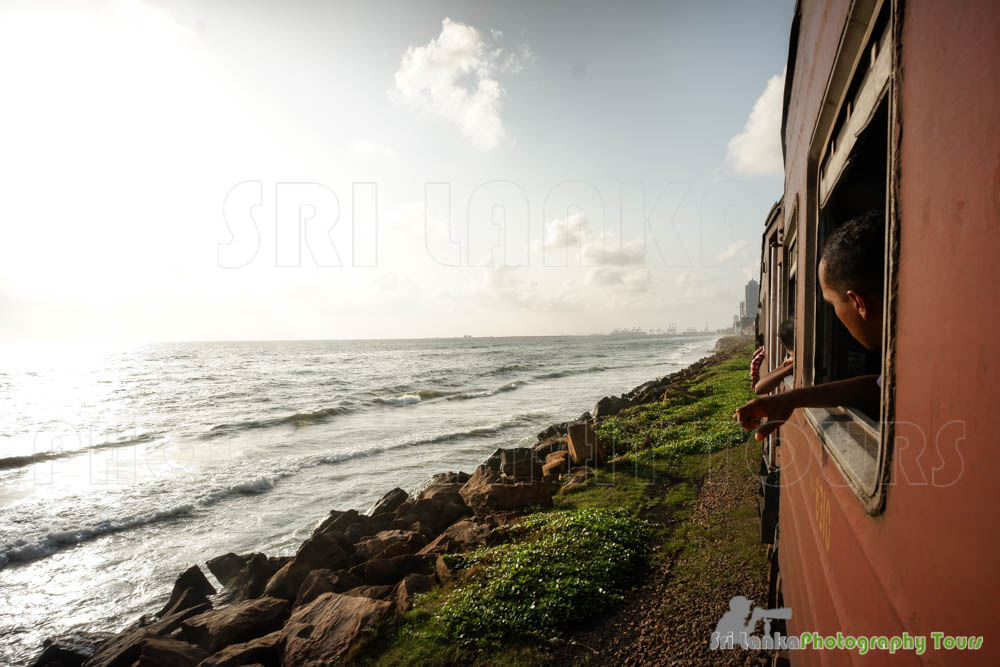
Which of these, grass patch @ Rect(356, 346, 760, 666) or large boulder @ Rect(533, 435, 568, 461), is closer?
grass patch @ Rect(356, 346, 760, 666)

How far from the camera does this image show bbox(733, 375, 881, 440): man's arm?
5.13ft

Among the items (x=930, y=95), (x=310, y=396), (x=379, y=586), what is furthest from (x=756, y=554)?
(x=310, y=396)

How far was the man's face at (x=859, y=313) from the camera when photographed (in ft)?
4.47

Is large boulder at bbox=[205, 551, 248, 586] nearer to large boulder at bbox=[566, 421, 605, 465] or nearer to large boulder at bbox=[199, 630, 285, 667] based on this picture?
large boulder at bbox=[199, 630, 285, 667]

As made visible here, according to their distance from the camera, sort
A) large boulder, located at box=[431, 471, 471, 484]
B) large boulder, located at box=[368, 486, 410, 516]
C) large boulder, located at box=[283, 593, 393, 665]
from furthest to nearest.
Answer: large boulder, located at box=[431, 471, 471, 484]
large boulder, located at box=[368, 486, 410, 516]
large boulder, located at box=[283, 593, 393, 665]

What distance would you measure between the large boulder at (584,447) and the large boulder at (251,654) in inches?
240

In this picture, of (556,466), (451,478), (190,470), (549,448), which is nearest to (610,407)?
(549,448)

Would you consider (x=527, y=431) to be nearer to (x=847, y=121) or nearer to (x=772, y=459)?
(x=772, y=459)

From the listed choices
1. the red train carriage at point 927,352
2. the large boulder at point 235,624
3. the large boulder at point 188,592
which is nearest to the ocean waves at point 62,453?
the large boulder at point 188,592

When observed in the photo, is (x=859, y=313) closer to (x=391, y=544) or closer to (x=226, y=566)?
(x=391, y=544)

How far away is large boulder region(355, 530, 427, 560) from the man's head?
6700mm

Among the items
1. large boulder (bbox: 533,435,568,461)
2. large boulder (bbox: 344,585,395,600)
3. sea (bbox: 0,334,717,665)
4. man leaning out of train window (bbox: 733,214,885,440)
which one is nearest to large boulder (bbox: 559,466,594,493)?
large boulder (bbox: 533,435,568,461)

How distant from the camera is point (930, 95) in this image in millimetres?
786

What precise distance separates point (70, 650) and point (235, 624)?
2090mm
